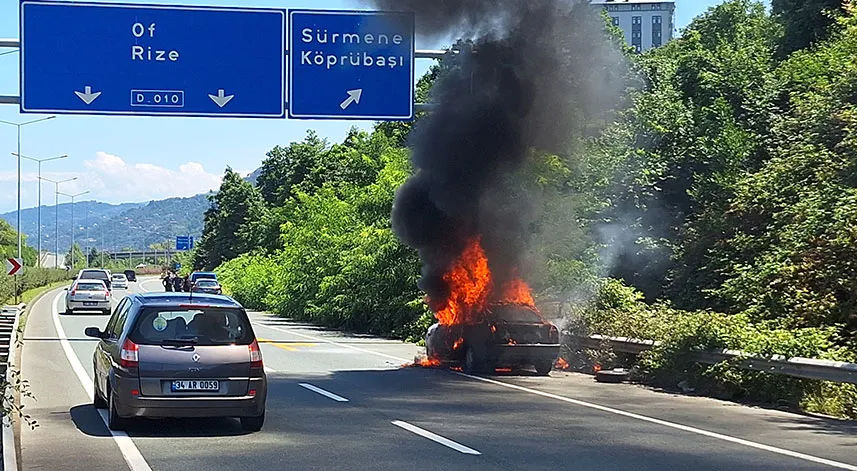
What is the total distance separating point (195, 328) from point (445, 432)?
305 centimetres

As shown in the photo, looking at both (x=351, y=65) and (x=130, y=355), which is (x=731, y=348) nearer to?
(x=351, y=65)

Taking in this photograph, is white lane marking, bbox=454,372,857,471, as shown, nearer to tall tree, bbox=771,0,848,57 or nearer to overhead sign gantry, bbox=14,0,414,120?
overhead sign gantry, bbox=14,0,414,120

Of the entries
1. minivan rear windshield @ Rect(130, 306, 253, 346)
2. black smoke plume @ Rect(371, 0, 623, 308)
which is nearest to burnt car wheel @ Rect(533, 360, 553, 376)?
black smoke plume @ Rect(371, 0, 623, 308)

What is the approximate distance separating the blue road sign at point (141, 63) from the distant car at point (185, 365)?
296 inches

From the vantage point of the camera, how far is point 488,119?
21.3m

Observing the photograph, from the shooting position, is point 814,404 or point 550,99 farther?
point 550,99

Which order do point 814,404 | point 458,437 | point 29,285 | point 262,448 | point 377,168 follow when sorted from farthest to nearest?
point 29,285 → point 377,168 → point 814,404 → point 458,437 → point 262,448

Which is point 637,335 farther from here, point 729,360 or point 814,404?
point 814,404

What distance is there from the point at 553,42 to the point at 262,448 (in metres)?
13.0

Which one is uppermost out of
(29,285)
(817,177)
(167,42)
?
(167,42)

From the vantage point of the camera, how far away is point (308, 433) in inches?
472

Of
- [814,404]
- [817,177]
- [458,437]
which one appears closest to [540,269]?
[817,177]

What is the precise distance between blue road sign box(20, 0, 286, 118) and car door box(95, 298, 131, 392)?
6.47 metres

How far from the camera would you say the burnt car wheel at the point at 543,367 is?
63.7ft
